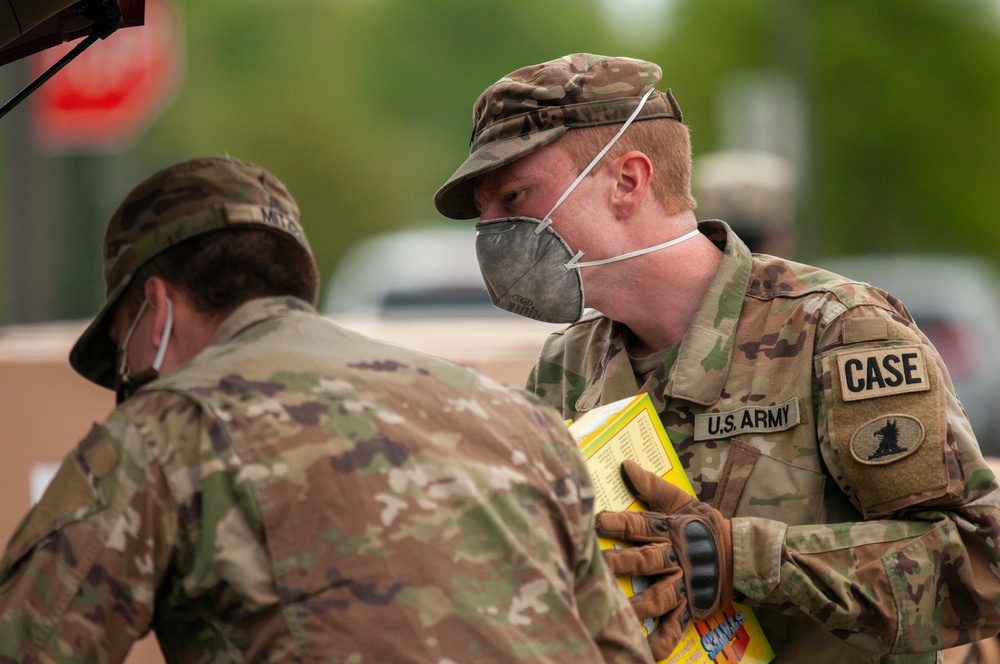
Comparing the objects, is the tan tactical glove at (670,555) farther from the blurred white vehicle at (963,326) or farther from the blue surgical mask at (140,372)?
the blurred white vehicle at (963,326)

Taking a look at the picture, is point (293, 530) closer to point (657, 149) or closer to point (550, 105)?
point (550, 105)

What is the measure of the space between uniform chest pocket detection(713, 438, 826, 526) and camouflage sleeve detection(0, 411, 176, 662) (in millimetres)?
1259

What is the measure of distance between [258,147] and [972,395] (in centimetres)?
2173

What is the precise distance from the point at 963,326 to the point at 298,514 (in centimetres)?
1093

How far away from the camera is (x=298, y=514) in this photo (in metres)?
1.88

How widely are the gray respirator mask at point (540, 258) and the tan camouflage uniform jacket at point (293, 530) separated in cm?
83

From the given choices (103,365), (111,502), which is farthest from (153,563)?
(103,365)

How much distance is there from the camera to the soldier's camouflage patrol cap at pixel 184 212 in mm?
2227

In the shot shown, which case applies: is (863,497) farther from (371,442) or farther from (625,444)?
(371,442)

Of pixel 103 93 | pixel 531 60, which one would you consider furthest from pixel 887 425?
pixel 531 60

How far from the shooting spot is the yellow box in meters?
2.47

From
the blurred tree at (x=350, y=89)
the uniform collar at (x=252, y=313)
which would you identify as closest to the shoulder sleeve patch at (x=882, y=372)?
the uniform collar at (x=252, y=313)

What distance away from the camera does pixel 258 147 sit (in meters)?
29.9

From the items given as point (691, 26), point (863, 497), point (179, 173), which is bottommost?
point (691, 26)
